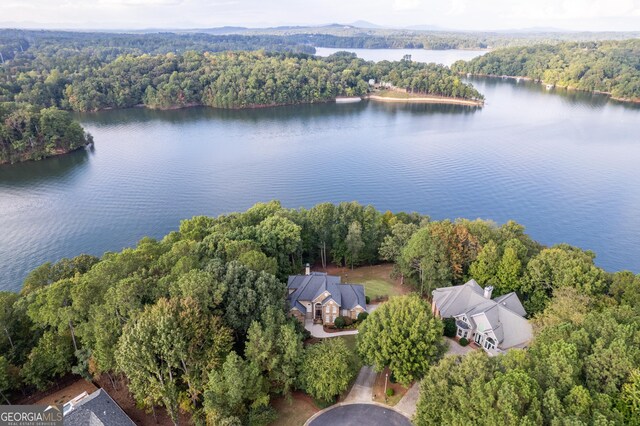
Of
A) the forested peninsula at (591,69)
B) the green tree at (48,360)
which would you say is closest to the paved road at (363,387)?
the green tree at (48,360)

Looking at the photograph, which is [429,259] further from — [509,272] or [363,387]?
[363,387]

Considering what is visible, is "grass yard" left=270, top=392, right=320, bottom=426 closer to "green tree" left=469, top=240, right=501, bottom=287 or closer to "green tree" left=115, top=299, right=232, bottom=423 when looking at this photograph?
"green tree" left=115, top=299, right=232, bottom=423

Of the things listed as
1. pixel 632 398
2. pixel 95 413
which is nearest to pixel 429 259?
pixel 632 398

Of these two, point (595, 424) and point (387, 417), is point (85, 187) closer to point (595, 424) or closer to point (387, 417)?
point (387, 417)

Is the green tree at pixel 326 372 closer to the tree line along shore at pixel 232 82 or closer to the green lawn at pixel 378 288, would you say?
the green lawn at pixel 378 288

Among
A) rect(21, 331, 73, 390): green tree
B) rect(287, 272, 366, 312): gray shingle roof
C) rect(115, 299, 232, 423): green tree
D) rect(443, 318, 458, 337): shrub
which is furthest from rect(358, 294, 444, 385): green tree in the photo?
rect(21, 331, 73, 390): green tree

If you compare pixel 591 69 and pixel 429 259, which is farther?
pixel 591 69
